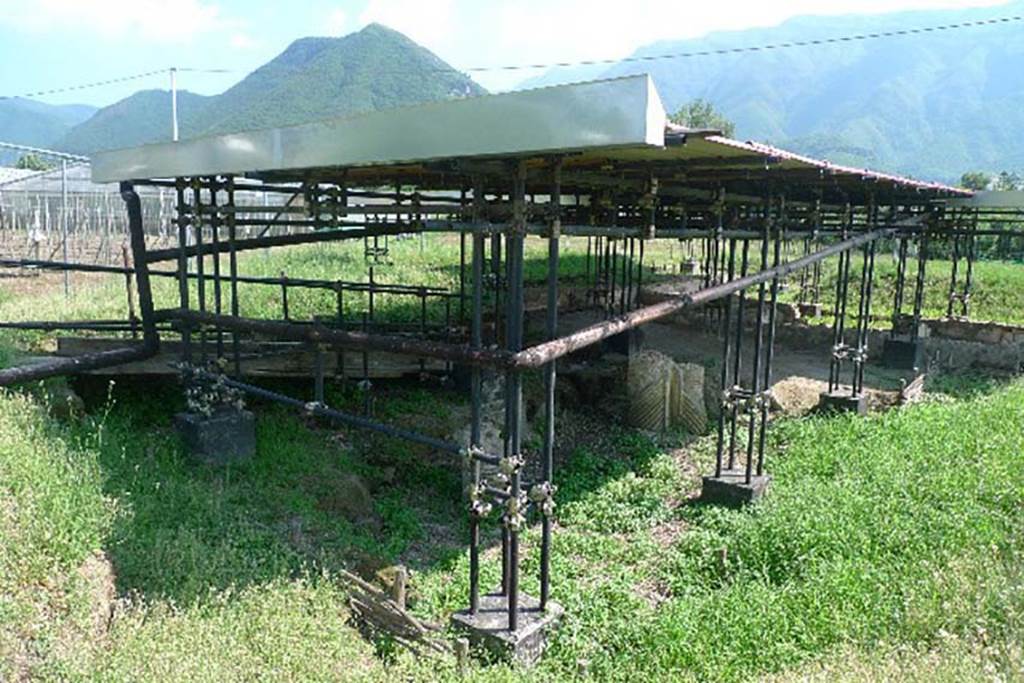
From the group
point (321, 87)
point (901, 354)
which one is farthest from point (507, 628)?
point (321, 87)

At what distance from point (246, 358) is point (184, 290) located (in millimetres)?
1040

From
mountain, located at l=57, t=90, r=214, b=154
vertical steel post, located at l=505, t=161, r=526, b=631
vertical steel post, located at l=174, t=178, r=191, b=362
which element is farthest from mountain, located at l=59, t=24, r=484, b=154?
vertical steel post, located at l=505, t=161, r=526, b=631

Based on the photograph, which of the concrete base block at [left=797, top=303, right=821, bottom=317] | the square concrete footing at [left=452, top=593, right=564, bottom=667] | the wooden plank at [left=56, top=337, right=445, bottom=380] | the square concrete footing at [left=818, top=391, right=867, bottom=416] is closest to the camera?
the square concrete footing at [left=452, top=593, right=564, bottom=667]

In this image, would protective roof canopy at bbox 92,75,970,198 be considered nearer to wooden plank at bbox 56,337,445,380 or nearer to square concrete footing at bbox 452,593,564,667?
wooden plank at bbox 56,337,445,380

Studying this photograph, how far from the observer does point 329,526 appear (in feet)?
20.9

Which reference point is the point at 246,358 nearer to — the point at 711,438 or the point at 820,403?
the point at 711,438

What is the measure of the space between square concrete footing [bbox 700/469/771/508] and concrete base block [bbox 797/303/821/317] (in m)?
10.3

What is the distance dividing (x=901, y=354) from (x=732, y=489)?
7.92 meters

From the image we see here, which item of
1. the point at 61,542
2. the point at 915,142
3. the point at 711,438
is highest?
the point at 915,142

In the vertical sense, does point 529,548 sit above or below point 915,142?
below

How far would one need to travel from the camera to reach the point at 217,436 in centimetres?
686

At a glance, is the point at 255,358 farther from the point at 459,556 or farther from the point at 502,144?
the point at 502,144

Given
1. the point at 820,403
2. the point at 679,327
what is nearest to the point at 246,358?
the point at 820,403

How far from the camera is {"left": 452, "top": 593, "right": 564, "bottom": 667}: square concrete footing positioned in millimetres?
4625
